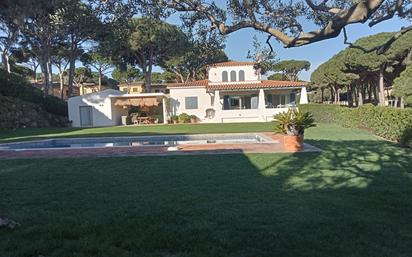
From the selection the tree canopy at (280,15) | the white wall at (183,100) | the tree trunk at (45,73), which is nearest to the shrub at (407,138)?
the tree canopy at (280,15)

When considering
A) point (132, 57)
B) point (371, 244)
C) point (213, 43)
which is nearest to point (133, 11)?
point (213, 43)

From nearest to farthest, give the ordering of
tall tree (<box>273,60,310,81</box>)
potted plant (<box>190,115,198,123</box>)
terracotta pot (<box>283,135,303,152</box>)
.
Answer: terracotta pot (<box>283,135,303,152</box>) < potted plant (<box>190,115,198,123</box>) < tall tree (<box>273,60,310,81</box>)

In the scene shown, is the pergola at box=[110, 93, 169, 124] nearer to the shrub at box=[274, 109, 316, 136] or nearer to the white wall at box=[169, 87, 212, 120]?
the white wall at box=[169, 87, 212, 120]

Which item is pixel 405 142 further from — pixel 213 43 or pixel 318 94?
pixel 318 94

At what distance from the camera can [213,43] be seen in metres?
6.70

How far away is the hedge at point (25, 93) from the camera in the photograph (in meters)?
33.3

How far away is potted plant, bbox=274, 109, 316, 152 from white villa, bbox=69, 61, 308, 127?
77.3 feet

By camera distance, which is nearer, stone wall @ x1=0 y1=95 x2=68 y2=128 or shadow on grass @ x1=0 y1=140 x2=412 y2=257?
shadow on grass @ x1=0 y1=140 x2=412 y2=257

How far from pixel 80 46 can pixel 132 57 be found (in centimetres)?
768

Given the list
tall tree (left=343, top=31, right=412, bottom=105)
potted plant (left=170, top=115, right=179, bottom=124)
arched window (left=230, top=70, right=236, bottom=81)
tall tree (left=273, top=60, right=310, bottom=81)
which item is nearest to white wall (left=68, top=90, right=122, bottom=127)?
potted plant (left=170, top=115, right=179, bottom=124)

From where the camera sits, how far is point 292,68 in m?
72.7

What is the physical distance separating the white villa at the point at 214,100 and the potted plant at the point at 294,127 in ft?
77.3

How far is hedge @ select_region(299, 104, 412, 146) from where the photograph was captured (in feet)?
48.4

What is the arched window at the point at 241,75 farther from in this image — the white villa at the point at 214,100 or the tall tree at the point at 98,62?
the tall tree at the point at 98,62
